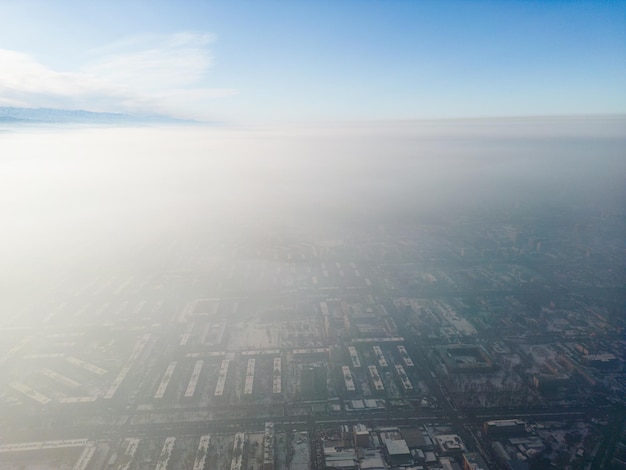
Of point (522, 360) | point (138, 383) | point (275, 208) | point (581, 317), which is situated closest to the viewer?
point (138, 383)

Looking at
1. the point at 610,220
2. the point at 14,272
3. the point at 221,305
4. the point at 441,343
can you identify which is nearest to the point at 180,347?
the point at 221,305

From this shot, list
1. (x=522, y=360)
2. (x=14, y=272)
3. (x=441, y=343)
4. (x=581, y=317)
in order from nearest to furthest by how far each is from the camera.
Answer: (x=522, y=360)
(x=441, y=343)
(x=581, y=317)
(x=14, y=272)

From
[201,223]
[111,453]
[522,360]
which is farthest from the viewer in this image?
[201,223]

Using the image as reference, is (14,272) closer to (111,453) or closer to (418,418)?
(111,453)

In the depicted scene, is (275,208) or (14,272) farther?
(275,208)

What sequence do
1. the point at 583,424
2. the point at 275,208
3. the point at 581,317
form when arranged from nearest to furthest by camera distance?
the point at 583,424, the point at 581,317, the point at 275,208

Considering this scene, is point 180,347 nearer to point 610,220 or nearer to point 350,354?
point 350,354

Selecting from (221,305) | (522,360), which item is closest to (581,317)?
(522,360)

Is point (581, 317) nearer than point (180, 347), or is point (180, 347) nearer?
point (180, 347)
